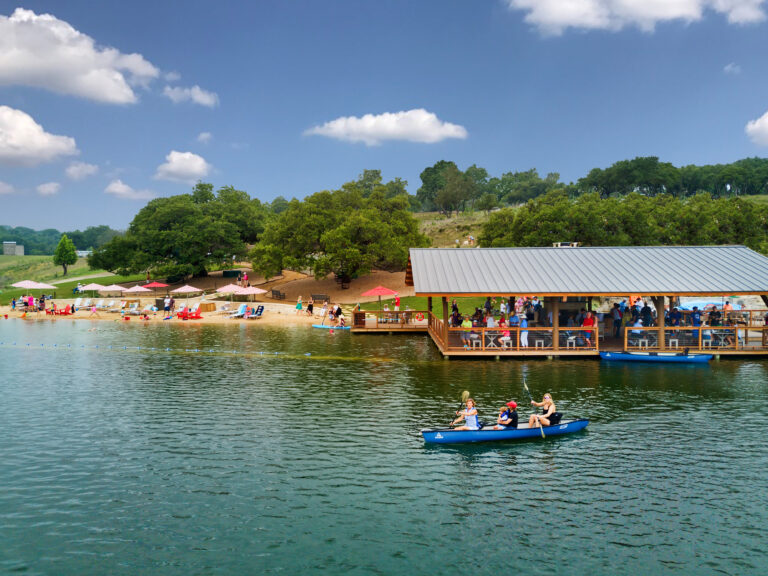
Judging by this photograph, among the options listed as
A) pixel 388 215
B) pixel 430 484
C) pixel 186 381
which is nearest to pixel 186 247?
pixel 388 215

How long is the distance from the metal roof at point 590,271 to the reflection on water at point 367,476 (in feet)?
17.4

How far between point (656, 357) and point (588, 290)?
17.6ft

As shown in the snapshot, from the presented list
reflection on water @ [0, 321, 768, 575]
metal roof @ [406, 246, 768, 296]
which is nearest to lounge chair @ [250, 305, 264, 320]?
metal roof @ [406, 246, 768, 296]

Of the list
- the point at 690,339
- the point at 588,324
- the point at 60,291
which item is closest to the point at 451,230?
the point at 60,291

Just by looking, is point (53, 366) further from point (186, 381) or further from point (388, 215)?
point (388, 215)

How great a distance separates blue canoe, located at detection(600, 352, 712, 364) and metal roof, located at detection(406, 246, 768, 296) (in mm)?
3543

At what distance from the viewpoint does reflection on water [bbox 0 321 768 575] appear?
11359 mm

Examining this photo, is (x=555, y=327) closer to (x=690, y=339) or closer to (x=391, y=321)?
(x=690, y=339)

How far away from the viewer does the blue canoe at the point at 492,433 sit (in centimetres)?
1745

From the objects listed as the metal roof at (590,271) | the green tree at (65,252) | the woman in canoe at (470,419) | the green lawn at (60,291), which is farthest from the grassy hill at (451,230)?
the woman in canoe at (470,419)

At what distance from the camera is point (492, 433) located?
1778 cm

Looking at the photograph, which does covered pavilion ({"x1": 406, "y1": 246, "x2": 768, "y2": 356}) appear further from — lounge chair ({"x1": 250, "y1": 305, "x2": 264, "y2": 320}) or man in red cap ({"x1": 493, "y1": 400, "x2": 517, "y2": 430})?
lounge chair ({"x1": 250, "y1": 305, "x2": 264, "y2": 320})

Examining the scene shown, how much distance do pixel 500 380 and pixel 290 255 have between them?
45.7 m

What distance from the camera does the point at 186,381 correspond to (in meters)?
26.2
